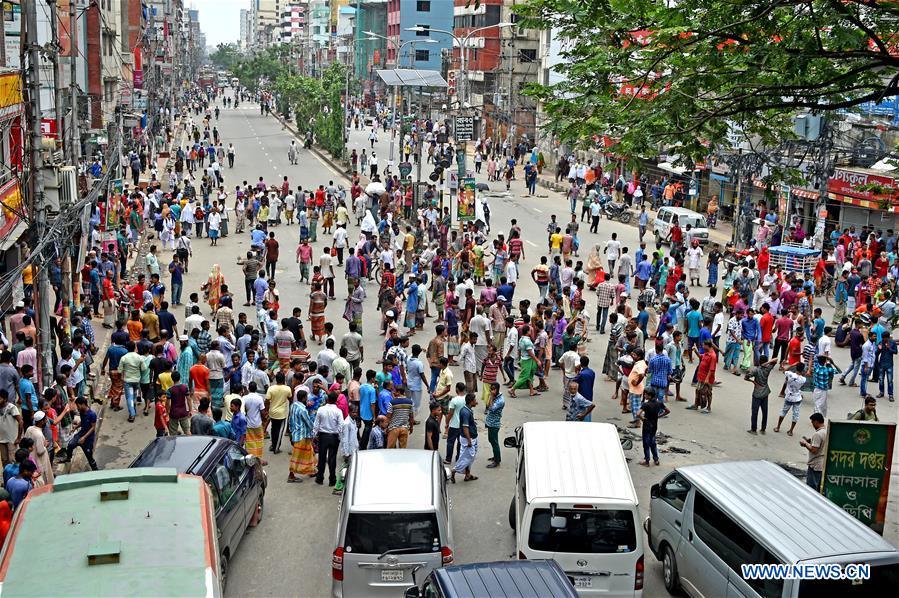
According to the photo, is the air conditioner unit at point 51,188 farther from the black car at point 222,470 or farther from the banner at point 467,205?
the banner at point 467,205

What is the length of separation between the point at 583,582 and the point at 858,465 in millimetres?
4423

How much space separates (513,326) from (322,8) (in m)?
171

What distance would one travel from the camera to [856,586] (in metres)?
9.03

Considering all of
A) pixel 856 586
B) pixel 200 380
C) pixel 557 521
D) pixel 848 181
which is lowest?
pixel 200 380

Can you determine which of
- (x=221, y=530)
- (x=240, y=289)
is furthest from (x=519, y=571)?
(x=240, y=289)

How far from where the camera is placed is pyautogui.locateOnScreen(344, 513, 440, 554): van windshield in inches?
412

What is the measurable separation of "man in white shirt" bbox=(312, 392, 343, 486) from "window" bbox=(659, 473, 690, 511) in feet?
14.7

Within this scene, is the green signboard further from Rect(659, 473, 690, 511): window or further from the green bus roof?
the green bus roof

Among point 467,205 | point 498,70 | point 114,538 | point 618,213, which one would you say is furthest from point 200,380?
point 498,70

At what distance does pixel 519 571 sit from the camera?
8.59 m

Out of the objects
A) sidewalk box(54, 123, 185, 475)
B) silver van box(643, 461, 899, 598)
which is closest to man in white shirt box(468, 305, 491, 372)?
sidewalk box(54, 123, 185, 475)

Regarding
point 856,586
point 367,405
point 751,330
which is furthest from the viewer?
point 751,330

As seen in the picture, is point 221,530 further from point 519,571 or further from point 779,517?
point 779,517

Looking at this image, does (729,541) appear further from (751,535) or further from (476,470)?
(476,470)
